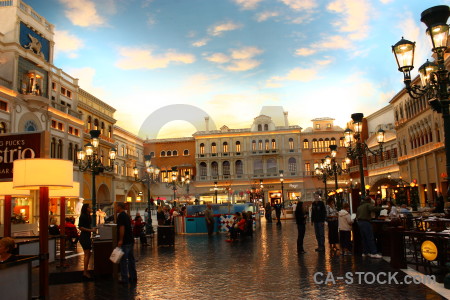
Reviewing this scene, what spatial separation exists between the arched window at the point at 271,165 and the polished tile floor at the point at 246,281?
4717cm

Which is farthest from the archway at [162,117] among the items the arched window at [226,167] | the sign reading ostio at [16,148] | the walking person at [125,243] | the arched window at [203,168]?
the arched window at [203,168]

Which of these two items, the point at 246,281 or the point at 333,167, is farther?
the point at 333,167

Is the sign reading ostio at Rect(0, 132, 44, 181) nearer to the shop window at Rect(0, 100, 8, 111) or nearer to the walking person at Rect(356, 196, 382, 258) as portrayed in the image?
the walking person at Rect(356, 196, 382, 258)

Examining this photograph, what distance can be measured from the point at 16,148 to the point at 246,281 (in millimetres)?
4944

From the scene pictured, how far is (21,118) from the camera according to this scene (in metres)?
27.1

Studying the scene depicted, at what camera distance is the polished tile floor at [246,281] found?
675 centimetres

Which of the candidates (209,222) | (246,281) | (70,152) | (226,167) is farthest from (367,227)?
(226,167)

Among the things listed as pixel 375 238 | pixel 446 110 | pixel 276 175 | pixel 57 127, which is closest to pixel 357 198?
pixel 375 238

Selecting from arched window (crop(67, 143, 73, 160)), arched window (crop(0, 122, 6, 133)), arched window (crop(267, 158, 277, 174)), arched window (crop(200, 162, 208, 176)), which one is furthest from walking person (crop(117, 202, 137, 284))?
arched window (crop(200, 162, 208, 176))

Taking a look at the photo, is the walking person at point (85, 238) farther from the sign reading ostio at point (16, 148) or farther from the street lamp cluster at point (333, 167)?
the street lamp cluster at point (333, 167)

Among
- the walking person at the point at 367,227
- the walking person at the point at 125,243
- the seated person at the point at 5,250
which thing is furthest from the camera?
the walking person at the point at 367,227

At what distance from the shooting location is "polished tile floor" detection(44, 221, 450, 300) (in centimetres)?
675

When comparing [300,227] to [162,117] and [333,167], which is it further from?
[162,117]

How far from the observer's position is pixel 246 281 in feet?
26.3
